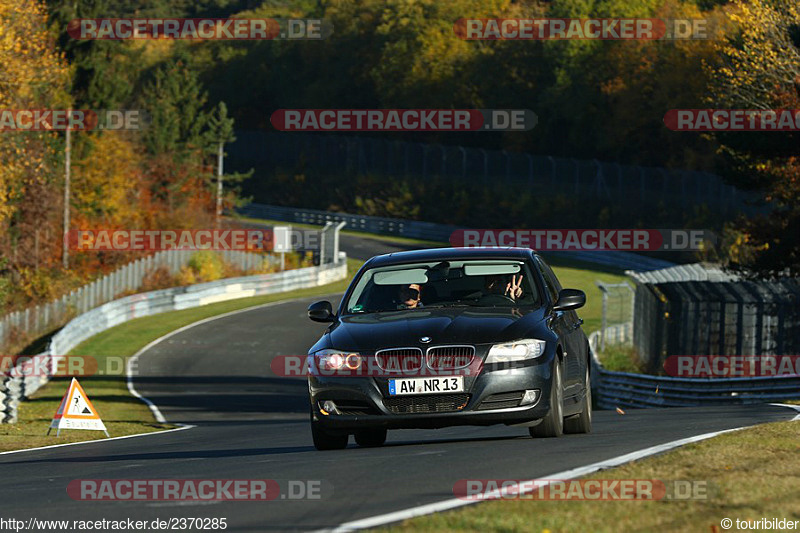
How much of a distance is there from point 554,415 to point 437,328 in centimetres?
139

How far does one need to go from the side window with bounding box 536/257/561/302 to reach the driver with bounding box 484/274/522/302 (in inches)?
10.8

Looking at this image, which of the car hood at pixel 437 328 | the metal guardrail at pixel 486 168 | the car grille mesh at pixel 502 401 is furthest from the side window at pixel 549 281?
the metal guardrail at pixel 486 168

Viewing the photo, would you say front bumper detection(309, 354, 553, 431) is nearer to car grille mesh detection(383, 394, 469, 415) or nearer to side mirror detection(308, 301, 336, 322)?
car grille mesh detection(383, 394, 469, 415)

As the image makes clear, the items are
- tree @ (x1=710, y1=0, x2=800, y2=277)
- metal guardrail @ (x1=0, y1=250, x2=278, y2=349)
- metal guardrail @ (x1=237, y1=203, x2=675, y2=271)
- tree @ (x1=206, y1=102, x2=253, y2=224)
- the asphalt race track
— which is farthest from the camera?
tree @ (x1=206, y1=102, x2=253, y2=224)

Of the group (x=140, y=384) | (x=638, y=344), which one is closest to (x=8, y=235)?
(x=140, y=384)

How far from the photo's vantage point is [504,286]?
13055mm

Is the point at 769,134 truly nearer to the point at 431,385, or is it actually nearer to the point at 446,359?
the point at 446,359

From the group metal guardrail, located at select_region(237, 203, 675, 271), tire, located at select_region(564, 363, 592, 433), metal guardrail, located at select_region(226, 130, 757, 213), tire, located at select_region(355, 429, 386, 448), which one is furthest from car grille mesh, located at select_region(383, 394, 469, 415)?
metal guardrail, located at select_region(237, 203, 675, 271)

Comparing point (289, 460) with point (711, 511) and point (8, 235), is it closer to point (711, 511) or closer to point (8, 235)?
point (711, 511)

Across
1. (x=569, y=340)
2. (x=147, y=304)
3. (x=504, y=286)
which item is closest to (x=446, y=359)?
(x=504, y=286)

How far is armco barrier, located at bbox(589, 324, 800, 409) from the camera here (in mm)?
24469

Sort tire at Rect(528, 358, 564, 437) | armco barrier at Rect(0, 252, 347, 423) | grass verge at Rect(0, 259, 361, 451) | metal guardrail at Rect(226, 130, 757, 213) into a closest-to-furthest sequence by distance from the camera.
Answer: tire at Rect(528, 358, 564, 437), grass verge at Rect(0, 259, 361, 451), armco barrier at Rect(0, 252, 347, 423), metal guardrail at Rect(226, 130, 757, 213)

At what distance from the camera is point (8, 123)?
4603 centimetres

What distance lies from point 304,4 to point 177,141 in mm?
42954
